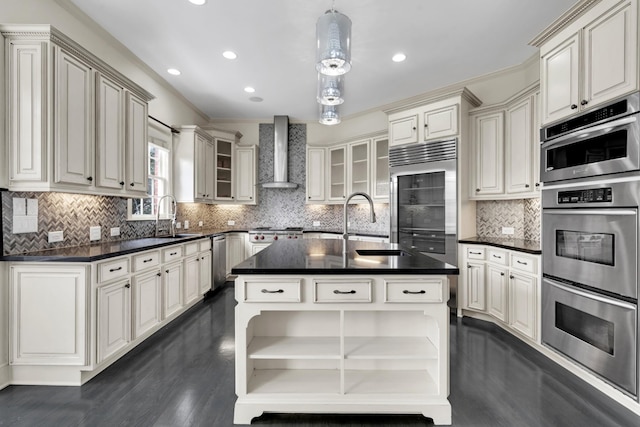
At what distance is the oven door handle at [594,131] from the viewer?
1937mm

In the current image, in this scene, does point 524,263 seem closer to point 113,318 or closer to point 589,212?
Answer: point 589,212

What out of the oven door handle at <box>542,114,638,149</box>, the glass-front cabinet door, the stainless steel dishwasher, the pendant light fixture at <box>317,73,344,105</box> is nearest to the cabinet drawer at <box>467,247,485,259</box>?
the glass-front cabinet door

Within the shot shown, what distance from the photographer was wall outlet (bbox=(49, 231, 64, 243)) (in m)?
2.56

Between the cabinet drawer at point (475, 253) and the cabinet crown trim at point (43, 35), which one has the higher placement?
the cabinet crown trim at point (43, 35)

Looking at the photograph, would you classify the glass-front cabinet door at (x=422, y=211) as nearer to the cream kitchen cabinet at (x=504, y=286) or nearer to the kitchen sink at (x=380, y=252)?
the cream kitchen cabinet at (x=504, y=286)

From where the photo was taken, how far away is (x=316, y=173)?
5664 mm

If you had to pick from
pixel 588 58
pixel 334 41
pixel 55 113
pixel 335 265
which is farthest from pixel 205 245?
pixel 588 58

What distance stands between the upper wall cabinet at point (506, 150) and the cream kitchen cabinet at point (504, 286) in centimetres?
70

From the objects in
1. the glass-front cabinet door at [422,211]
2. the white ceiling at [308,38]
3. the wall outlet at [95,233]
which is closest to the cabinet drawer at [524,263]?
the glass-front cabinet door at [422,211]

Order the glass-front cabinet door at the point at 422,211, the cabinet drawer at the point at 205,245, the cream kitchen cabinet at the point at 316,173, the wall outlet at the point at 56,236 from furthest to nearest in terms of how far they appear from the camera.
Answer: the cream kitchen cabinet at the point at 316,173 < the cabinet drawer at the point at 205,245 < the glass-front cabinet door at the point at 422,211 < the wall outlet at the point at 56,236

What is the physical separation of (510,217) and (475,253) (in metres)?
0.69

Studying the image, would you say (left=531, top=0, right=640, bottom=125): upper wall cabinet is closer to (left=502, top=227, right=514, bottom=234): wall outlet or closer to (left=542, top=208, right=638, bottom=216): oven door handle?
(left=542, top=208, right=638, bottom=216): oven door handle

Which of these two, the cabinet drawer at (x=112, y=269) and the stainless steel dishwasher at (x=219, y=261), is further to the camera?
the stainless steel dishwasher at (x=219, y=261)

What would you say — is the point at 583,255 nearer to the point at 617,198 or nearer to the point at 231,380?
the point at 617,198
